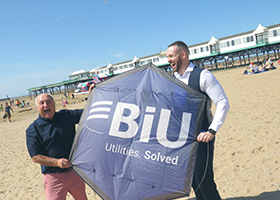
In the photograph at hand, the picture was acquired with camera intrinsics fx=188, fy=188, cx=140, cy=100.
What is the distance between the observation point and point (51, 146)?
2191mm

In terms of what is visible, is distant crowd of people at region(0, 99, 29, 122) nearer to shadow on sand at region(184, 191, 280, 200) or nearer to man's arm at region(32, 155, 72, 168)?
man's arm at region(32, 155, 72, 168)

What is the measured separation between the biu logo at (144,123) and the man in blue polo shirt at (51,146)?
16.9 inches

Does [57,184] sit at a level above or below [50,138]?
below

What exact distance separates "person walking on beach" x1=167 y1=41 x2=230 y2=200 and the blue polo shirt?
1528 mm

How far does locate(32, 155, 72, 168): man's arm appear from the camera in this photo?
2.09m

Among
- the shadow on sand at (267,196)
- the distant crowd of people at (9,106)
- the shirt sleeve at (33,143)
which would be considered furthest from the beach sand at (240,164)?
the distant crowd of people at (9,106)

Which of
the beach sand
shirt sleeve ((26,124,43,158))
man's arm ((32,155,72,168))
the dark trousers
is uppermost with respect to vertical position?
shirt sleeve ((26,124,43,158))

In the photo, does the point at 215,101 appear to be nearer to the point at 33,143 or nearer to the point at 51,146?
the point at 51,146

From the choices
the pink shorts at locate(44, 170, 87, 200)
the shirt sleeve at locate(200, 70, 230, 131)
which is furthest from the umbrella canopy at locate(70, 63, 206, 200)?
the pink shorts at locate(44, 170, 87, 200)

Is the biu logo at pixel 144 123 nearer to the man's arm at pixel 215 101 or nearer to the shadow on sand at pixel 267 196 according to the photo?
the man's arm at pixel 215 101

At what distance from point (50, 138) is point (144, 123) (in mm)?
1104

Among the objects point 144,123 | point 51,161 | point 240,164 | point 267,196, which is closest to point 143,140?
point 144,123

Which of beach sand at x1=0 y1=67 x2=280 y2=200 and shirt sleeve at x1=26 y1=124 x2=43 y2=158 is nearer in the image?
shirt sleeve at x1=26 y1=124 x2=43 y2=158

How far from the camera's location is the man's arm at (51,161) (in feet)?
6.86
